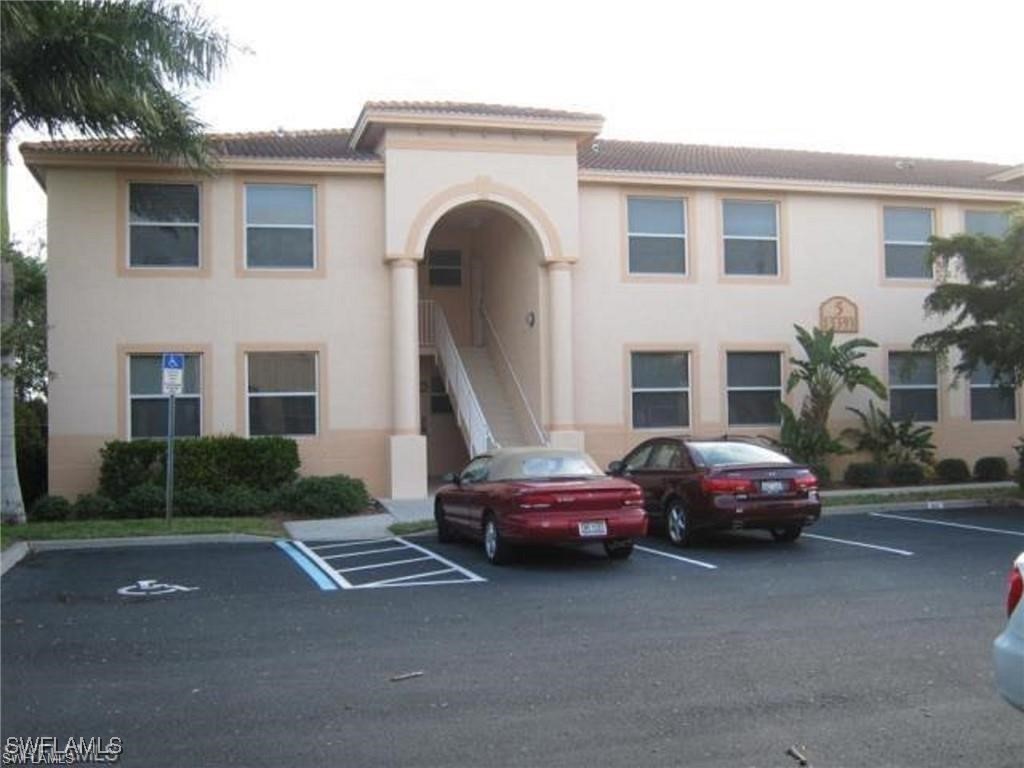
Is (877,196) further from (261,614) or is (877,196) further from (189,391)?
(261,614)

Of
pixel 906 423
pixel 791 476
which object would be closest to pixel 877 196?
pixel 906 423

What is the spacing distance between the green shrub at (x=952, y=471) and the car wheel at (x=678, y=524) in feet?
35.5

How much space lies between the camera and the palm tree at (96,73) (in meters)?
14.2

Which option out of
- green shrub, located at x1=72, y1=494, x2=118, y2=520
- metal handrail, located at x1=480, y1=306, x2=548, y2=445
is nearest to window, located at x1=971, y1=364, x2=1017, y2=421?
metal handrail, located at x1=480, y1=306, x2=548, y2=445

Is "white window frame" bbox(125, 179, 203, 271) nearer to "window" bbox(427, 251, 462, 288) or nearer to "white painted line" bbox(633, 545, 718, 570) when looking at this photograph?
"window" bbox(427, 251, 462, 288)

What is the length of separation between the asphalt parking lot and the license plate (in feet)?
1.34

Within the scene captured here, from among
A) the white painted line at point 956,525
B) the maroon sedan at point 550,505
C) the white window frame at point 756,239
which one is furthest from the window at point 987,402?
the maroon sedan at point 550,505

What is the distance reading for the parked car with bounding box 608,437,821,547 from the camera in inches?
488

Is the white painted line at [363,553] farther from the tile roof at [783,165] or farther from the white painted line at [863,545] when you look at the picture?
the tile roof at [783,165]

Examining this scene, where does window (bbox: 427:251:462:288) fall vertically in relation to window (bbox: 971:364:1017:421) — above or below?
above

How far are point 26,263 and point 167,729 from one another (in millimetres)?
28778

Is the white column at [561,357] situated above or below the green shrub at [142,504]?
above

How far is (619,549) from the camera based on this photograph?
1205cm

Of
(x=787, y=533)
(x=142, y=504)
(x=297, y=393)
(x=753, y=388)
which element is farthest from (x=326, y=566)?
(x=753, y=388)
